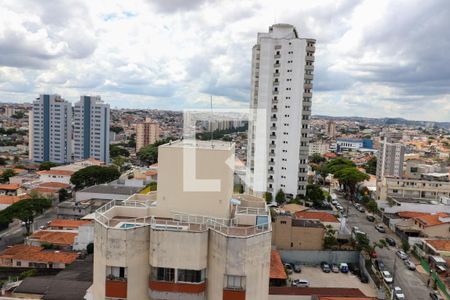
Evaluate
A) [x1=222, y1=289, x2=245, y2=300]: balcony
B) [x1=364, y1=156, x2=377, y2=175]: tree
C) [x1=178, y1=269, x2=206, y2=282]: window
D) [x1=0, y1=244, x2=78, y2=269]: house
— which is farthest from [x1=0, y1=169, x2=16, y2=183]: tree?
[x1=364, y1=156, x2=377, y2=175]: tree

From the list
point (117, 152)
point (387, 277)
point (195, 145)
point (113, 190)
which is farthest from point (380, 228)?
point (117, 152)

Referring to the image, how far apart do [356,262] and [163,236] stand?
18.8m

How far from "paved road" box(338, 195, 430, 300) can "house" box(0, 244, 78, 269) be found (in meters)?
16.5

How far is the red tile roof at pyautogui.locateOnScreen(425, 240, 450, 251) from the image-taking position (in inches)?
853

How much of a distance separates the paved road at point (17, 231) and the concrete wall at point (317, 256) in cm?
1675

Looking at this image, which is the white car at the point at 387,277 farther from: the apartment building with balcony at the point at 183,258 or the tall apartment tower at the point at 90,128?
the tall apartment tower at the point at 90,128

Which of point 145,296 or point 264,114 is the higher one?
point 264,114

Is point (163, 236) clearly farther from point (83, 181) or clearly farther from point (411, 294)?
point (83, 181)

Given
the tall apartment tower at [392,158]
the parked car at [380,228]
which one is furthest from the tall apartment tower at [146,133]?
the parked car at [380,228]

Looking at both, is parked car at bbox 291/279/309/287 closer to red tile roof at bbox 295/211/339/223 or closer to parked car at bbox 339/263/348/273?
parked car at bbox 339/263/348/273

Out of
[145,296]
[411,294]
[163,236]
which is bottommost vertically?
[411,294]

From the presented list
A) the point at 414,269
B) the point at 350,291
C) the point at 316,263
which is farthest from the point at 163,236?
the point at 414,269

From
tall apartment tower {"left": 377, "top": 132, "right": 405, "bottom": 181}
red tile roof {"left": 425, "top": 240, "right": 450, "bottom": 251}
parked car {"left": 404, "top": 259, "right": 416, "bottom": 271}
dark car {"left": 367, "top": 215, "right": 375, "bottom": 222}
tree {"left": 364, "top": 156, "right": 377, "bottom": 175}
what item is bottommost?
parked car {"left": 404, "top": 259, "right": 416, "bottom": 271}

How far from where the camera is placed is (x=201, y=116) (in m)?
8.90
